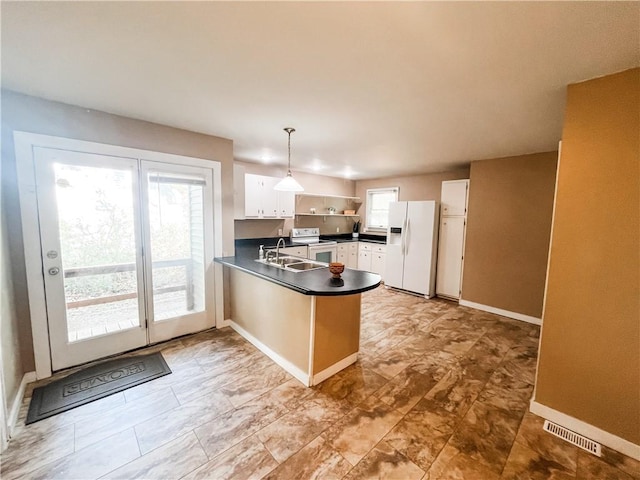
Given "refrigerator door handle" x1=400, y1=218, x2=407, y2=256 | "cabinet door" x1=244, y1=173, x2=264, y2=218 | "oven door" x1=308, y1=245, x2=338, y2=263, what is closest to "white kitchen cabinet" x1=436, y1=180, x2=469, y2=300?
"refrigerator door handle" x1=400, y1=218, x2=407, y2=256

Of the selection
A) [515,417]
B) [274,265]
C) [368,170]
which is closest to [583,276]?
[515,417]

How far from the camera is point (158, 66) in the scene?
1.70 m

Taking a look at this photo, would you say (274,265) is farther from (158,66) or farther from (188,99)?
(158,66)

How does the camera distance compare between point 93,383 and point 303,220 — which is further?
point 303,220

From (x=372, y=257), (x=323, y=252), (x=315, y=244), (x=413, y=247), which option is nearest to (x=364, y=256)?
(x=372, y=257)

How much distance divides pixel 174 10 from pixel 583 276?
A: 2.96m

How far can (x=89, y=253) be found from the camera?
2.51 m

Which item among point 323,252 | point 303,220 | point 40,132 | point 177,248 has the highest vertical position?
point 40,132

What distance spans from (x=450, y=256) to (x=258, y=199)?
11.9ft

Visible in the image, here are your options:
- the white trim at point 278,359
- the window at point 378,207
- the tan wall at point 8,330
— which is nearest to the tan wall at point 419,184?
the window at point 378,207

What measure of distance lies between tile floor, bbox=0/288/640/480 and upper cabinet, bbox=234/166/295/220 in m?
2.13

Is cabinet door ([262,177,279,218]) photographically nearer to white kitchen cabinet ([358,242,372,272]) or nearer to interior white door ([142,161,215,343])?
interior white door ([142,161,215,343])

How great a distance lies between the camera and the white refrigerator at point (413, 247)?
4.73 meters

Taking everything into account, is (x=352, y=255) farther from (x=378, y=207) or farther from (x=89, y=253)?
(x=89, y=253)
